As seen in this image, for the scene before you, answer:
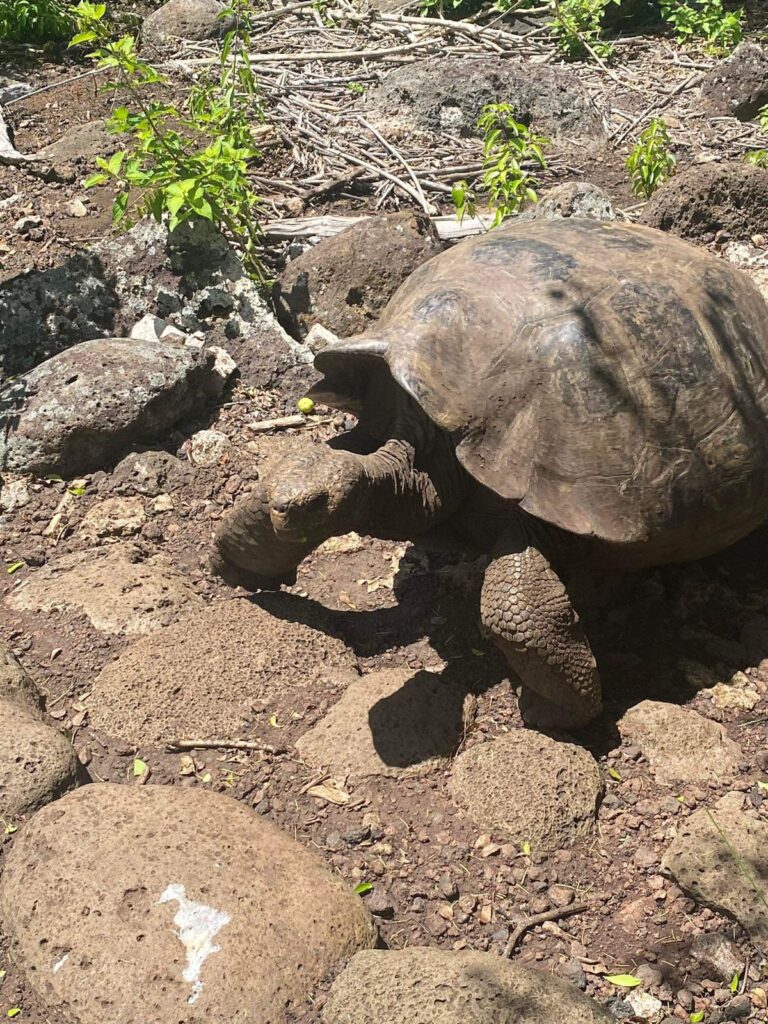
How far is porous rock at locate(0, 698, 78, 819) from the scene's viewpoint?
2.95m

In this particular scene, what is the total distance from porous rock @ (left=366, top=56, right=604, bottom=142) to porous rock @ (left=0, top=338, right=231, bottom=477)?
4286mm

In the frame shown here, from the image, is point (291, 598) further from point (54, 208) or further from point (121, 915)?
point (54, 208)

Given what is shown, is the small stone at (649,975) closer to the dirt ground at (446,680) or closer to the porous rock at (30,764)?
the dirt ground at (446,680)

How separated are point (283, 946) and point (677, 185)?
4.76 meters

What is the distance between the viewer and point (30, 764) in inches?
118

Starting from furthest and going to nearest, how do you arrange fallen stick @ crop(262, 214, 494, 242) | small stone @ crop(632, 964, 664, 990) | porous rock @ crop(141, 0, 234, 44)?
porous rock @ crop(141, 0, 234, 44) → fallen stick @ crop(262, 214, 494, 242) → small stone @ crop(632, 964, 664, 990)

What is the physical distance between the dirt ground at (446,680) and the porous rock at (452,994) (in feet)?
0.49

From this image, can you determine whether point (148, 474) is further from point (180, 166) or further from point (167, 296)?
point (180, 166)

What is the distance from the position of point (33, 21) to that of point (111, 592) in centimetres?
809

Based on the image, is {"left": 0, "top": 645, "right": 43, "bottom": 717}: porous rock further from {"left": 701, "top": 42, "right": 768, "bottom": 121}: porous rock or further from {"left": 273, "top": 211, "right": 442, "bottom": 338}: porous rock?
{"left": 701, "top": 42, "right": 768, "bottom": 121}: porous rock

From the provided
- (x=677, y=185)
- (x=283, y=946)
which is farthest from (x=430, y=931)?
(x=677, y=185)

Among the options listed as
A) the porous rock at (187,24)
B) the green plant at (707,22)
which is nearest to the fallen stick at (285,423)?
the porous rock at (187,24)

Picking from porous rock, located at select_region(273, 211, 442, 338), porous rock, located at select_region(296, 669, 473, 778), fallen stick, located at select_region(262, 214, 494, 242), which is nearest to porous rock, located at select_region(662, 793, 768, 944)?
porous rock, located at select_region(296, 669, 473, 778)

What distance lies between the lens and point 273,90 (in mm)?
8234
